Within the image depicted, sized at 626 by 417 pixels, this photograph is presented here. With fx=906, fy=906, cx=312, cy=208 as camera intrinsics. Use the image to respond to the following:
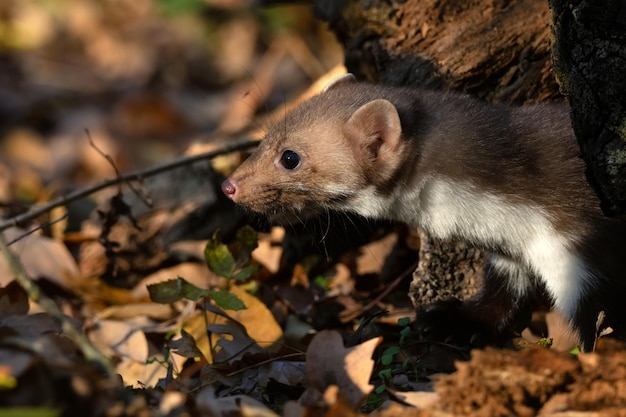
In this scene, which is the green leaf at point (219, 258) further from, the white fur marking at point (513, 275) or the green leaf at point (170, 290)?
the white fur marking at point (513, 275)

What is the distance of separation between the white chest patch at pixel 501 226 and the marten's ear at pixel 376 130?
20 centimetres

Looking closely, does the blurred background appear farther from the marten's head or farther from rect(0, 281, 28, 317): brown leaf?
the marten's head

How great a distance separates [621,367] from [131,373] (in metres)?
2.56

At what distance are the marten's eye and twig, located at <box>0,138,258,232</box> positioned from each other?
125 centimetres

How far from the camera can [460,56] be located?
484 centimetres

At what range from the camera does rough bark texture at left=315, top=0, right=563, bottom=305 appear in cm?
480

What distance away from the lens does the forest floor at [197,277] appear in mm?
2717

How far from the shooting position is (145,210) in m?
6.03

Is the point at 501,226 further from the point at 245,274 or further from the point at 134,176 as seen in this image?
the point at 134,176

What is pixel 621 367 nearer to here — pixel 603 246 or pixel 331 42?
pixel 603 246

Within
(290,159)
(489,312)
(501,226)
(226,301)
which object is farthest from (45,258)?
(501,226)

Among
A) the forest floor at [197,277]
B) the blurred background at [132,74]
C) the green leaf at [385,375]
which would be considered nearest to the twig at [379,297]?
the forest floor at [197,277]

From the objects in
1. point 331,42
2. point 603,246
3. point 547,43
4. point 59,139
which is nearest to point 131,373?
point 603,246

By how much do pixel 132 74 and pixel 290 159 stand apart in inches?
361
